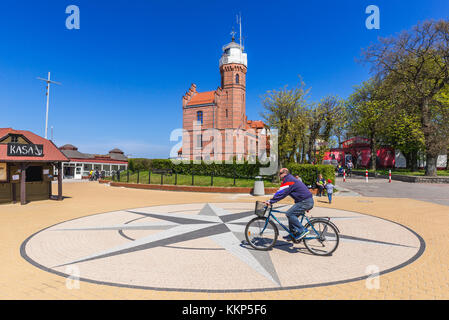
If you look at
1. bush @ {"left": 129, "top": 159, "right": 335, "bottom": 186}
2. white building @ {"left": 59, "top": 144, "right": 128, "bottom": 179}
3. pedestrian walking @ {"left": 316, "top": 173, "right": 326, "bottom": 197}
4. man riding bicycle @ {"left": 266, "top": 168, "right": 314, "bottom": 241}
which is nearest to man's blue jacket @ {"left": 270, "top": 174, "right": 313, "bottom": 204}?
man riding bicycle @ {"left": 266, "top": 168, "right": 314, "bottom": 241}

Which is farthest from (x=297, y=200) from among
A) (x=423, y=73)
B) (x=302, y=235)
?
(x=423, y=73)

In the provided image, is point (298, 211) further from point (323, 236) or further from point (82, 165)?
point (82, 165)

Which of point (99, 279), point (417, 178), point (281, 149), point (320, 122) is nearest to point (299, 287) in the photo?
point (99, 279)

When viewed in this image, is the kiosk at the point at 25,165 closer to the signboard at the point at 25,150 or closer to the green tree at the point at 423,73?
the signboard at the point at 25,150

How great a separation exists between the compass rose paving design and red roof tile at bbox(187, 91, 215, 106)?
3807 centimetres

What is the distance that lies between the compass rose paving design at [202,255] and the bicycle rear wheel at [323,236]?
0.18 m

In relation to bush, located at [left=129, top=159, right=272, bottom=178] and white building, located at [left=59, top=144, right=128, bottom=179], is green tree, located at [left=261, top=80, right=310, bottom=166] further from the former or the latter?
white building, located at [left=59, top=144, right=128, bottom=179]

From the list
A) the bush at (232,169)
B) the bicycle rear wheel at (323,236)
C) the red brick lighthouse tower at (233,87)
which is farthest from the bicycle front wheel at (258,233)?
the red brick lighthouse tower at (233,87)

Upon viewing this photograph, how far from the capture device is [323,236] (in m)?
5.53

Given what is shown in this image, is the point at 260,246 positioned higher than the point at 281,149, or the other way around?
the point at 281,149
